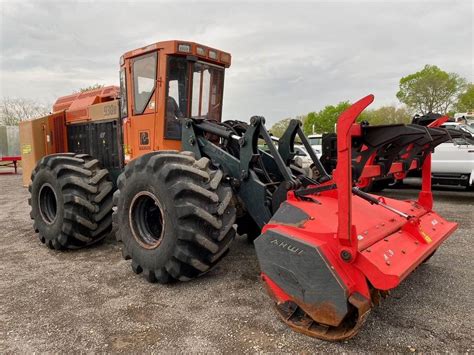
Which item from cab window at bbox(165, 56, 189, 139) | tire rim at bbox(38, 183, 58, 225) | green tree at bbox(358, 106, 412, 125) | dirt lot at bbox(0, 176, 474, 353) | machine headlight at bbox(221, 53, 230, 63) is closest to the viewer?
dirt lot at bbox(0, 176, 474, 353)

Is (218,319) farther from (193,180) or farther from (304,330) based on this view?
(193,180)

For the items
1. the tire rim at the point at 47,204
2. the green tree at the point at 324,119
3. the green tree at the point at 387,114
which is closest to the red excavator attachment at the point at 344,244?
the tire rim at the point at 47,204

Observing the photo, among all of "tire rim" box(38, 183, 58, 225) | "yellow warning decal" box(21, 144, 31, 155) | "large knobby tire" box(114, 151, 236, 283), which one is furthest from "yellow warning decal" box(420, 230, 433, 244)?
"yellow warning decal" box(21, 144, 31, 155)

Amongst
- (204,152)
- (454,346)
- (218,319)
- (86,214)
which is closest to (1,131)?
(86,214)

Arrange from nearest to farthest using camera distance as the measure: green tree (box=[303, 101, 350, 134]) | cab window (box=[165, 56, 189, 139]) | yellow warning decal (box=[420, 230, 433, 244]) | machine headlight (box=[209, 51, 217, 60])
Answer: yellow warning decal (box=[420, 230, 433, 244]), cab window (box=[165, 56, 189, 139]), machine headlight (box=[209, 51, 217, 60]), green tree (box=[303, 101, 350, 134])

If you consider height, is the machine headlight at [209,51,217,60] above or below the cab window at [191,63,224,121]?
above

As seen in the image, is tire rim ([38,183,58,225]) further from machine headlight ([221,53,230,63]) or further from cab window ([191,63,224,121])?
machine headlight ([221,53,230,63])

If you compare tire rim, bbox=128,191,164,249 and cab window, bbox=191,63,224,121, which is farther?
cab window, bbox=191,63,224,121

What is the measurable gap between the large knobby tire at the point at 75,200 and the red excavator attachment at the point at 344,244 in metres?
2.75

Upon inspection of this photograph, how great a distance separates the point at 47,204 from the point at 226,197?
10.7 ft

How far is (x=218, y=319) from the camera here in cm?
297

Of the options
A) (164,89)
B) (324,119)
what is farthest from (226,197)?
(324,119)

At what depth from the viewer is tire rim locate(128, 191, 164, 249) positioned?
377 centimetres

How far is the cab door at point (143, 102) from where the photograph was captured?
4434 mm
